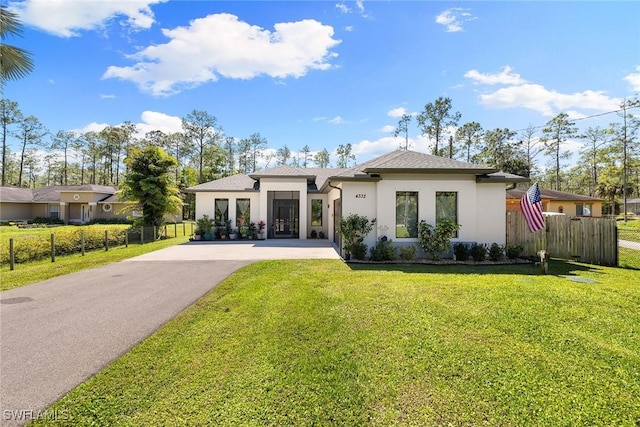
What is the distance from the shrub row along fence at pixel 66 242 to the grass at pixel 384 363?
→ 8.42 m

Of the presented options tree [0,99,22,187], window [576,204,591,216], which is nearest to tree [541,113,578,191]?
window [576,204,591,216]

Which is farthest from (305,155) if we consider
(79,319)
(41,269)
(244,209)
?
(79,319)

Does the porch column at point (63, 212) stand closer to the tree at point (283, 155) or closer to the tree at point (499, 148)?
the tree at point (283, 155)

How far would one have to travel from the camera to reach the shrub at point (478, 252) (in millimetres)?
10625

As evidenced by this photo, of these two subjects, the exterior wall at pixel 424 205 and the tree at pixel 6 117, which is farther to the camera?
the tree at pixel 6 117

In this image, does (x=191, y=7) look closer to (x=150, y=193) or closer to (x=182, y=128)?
(x=150, y=193)

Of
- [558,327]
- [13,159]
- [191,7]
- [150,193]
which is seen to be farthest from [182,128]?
[558,327]

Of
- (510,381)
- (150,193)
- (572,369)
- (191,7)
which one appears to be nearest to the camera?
(510,381)

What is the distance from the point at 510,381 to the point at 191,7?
12.8m

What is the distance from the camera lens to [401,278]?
7527mm

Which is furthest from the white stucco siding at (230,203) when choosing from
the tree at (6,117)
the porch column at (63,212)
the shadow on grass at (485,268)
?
the tree at (6,117)

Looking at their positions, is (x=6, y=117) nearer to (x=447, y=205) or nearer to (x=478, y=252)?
(x=447, y=205)

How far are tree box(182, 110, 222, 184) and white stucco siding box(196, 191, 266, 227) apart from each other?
82.2ft

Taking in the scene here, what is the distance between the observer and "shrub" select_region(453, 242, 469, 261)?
1066cm
